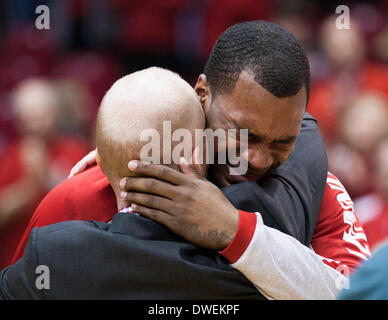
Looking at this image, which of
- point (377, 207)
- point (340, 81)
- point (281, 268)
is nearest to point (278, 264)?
point (281, 268)

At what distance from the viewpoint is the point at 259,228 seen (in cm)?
113

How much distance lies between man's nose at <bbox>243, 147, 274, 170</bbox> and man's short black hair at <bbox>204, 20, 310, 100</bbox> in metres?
0.13

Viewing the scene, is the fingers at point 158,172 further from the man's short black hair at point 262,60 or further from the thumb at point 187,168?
the man's short black hair at point 262,60

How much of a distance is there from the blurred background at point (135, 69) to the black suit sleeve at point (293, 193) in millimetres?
1406

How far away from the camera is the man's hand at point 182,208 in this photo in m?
1.13

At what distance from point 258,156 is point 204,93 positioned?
192mm

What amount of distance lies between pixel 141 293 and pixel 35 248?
20 centimetres

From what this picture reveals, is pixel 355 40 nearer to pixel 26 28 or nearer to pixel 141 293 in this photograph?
pixel 26 28

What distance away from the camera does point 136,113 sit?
1.13 metres

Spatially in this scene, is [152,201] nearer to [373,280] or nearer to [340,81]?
[373,280]

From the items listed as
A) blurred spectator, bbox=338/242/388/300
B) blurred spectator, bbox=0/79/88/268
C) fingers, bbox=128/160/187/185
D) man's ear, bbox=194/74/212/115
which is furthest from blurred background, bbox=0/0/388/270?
blurred spectator, bbox=338/242/388/300

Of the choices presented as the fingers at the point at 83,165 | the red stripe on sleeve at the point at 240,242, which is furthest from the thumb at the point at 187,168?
the fingers at the point at 83,165

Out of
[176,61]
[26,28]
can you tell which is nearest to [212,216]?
[176,61]

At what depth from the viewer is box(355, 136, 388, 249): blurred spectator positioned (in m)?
2.83
